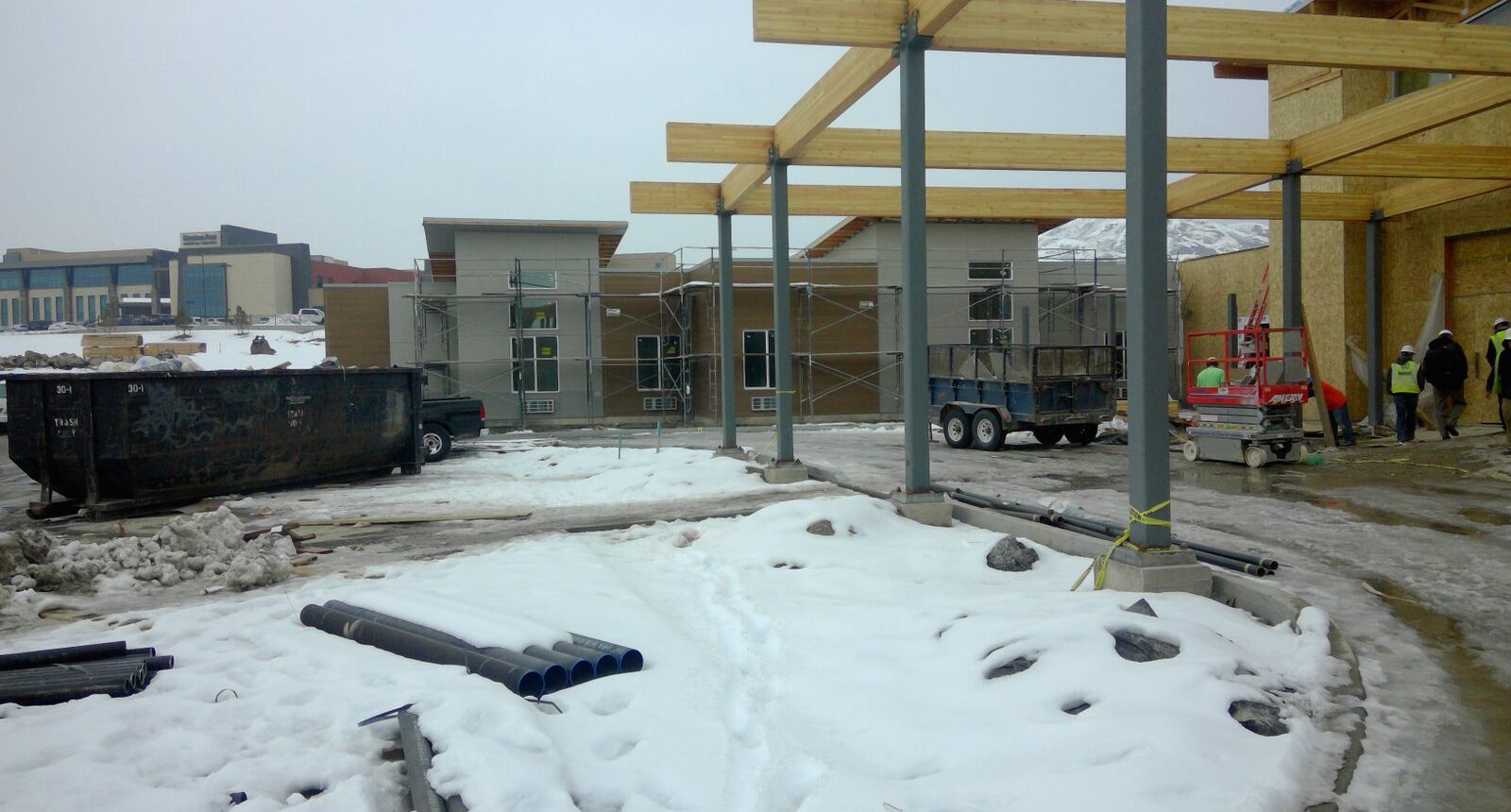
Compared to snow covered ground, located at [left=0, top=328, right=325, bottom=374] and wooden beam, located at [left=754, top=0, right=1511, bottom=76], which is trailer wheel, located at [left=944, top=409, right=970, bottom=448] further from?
snow covered ground, located at [left=0, top=328, right=325, bottom=374]

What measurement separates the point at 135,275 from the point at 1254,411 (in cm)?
8072

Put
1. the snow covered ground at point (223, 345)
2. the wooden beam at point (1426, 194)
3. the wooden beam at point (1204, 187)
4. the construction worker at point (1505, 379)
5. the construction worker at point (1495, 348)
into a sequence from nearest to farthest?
the construction worker at point (1505, 379)
the construction worker at point (1495, 348)
the wooden beam at point (1204, 187)
the wooden beam at point (1426, 194)
the snow covered ground at point (223, 345)

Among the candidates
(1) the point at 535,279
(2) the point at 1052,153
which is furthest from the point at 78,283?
(2) the point at 1052,153

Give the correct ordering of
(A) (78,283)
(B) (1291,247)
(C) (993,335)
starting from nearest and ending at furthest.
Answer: (B) (1291,247) < (C) (993,335) < (A) (78,283)

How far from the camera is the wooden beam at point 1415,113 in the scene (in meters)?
12.9

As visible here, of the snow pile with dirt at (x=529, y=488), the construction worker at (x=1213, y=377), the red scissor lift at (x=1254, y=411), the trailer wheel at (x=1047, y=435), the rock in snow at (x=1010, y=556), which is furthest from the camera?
the trailer wheel at (x=1047, y=435)

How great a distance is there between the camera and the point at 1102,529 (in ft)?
24.7

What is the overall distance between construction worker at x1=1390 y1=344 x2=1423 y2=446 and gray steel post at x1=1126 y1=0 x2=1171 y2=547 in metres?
12.8

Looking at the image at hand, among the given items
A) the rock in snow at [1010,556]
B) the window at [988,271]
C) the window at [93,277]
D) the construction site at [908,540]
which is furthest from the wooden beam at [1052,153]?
the window at [93,277]

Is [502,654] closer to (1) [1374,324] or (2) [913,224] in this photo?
(2) [913,224]

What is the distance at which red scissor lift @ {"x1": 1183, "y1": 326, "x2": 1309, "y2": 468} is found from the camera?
13672mm

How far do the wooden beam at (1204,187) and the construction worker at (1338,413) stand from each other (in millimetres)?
3722

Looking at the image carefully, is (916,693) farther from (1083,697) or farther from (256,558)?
(256,558)

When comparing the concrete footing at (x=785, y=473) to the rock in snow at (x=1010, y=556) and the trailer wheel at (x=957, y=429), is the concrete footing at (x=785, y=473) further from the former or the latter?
the trailer wheel at (x=957, y=429)
